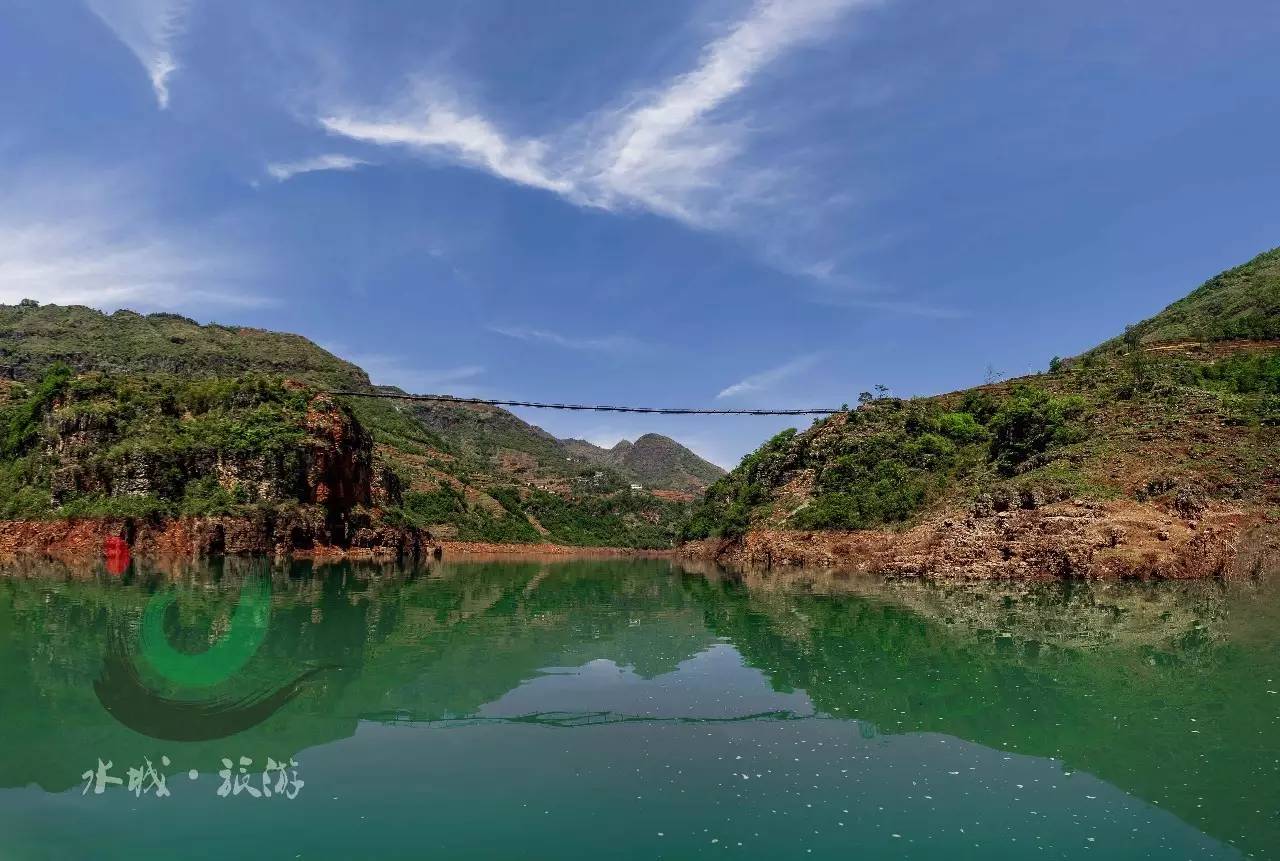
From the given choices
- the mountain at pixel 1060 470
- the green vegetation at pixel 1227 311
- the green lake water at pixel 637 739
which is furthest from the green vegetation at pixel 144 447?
the green vegetation at pixel 1227 311

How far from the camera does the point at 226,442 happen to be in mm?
55906

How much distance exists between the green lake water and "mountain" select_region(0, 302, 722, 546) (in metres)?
38.9

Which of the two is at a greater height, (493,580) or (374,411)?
(374,411)

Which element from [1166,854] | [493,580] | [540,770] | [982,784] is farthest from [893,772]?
[493,580]

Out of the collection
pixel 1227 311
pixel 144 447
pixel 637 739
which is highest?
pixel 1227 311

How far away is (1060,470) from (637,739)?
37035 mm

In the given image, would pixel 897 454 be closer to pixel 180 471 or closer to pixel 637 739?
pixel 637 739

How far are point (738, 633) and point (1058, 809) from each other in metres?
13.2

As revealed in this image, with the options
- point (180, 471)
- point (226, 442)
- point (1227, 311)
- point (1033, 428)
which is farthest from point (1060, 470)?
point (180, 471)

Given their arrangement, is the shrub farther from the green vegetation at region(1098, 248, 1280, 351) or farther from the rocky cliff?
the rocky cliff

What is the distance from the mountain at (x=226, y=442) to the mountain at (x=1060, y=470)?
132 ft

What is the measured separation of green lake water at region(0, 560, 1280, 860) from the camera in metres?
6.66

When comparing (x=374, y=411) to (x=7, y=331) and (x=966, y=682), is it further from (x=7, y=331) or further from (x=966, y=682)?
(x=966, y=682)

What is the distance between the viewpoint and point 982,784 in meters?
8.07
